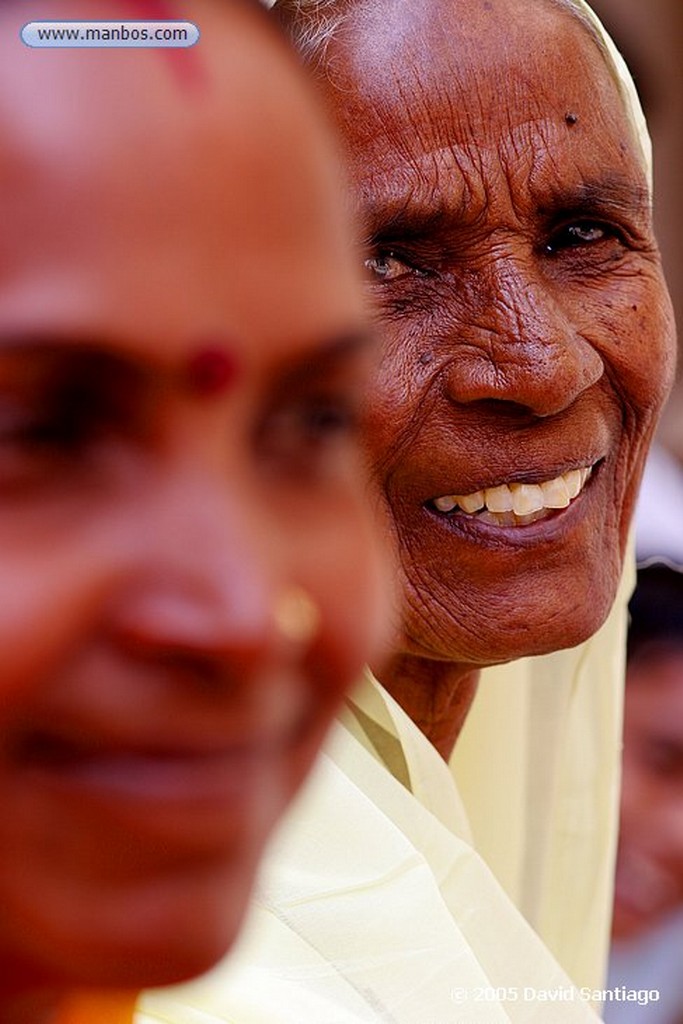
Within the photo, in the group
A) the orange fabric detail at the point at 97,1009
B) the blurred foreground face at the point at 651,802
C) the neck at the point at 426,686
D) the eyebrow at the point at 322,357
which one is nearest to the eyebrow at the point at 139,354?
the eyebrow at the point at 322,357

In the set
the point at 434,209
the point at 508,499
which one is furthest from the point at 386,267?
the point at 508,499

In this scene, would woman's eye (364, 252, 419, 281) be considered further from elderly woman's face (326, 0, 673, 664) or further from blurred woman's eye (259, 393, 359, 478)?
blurred woman's eye (259, 393, 359, 478)

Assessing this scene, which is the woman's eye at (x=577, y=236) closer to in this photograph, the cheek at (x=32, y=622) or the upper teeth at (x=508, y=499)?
the upper teeth at (x=508, y=499)

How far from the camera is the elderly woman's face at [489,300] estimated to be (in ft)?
2.78

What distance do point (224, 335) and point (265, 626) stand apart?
0.22 feet

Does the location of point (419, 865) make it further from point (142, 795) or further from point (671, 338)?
point (142, 795)

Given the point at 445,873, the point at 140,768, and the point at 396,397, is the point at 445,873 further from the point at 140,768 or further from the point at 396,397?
the point at 140,768

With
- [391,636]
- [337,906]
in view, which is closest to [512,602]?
[391,636]

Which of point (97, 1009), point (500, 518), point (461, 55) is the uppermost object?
point (461, 55)

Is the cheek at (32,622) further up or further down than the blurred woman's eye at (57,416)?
further down

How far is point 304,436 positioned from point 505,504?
20.4 inches

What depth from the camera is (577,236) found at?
0.94 metres

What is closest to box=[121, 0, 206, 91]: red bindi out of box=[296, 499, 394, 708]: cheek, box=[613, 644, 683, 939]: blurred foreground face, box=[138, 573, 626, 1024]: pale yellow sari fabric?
box=[296, 499, 394, 708]: cheek

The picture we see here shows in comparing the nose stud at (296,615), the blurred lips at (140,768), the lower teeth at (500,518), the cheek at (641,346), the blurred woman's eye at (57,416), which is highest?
the cheek at (641,346)
